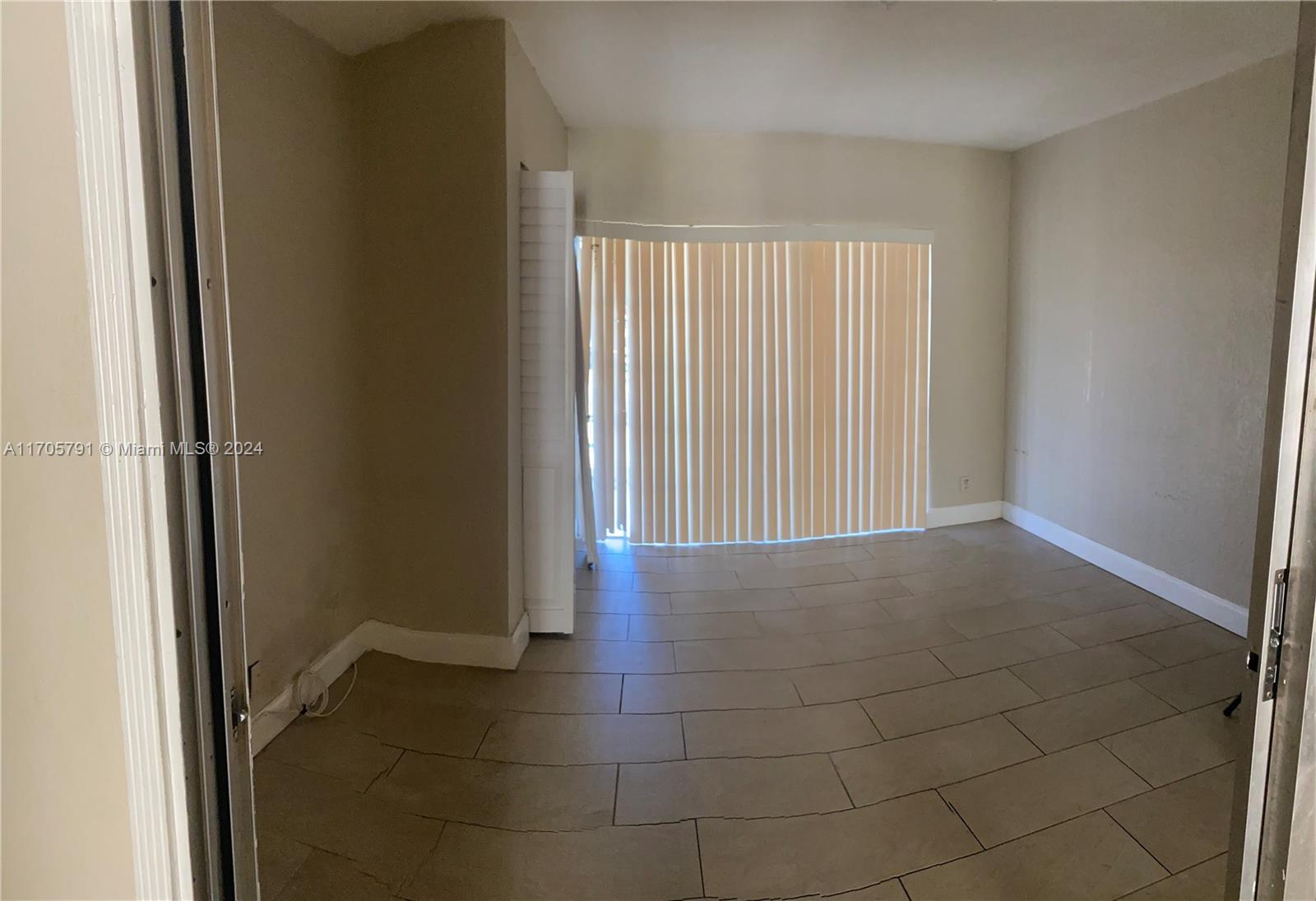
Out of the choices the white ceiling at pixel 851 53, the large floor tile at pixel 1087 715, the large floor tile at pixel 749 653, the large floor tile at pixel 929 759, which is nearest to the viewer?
the large floor tile at pixel 929 759

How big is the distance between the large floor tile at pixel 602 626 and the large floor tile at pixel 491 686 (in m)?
0.34

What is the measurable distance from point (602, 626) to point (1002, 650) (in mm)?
1712

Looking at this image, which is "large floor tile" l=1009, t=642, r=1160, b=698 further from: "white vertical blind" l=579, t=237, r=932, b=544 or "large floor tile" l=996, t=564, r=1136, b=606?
"white vertical blind" l=579, t=237, r=932, b=544

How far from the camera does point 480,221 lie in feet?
8.03

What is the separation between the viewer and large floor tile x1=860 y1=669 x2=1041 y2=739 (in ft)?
7.36

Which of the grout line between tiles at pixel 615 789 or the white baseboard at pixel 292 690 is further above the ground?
the white baseboard at pixel 292 690

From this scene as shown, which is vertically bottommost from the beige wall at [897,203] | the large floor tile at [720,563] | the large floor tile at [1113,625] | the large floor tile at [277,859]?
the large floor tile at [277,859]

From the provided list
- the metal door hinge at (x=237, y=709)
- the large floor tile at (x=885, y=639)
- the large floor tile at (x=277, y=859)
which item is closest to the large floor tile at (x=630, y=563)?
the large floor tile at (x=885, y=639)

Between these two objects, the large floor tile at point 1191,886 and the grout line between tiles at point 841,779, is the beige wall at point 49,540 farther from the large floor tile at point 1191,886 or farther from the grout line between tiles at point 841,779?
the large floor tile at point 1191,886

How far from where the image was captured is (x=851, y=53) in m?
2.69

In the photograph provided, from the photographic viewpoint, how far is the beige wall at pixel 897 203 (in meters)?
3.76

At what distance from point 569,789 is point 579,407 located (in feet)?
6.89

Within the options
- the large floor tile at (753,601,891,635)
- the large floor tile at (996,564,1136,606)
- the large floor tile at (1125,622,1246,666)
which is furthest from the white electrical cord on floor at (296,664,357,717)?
the large floor tile at (1125,622,1246,666)

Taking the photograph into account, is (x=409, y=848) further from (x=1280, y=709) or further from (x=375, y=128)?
(x=375, y=128)
